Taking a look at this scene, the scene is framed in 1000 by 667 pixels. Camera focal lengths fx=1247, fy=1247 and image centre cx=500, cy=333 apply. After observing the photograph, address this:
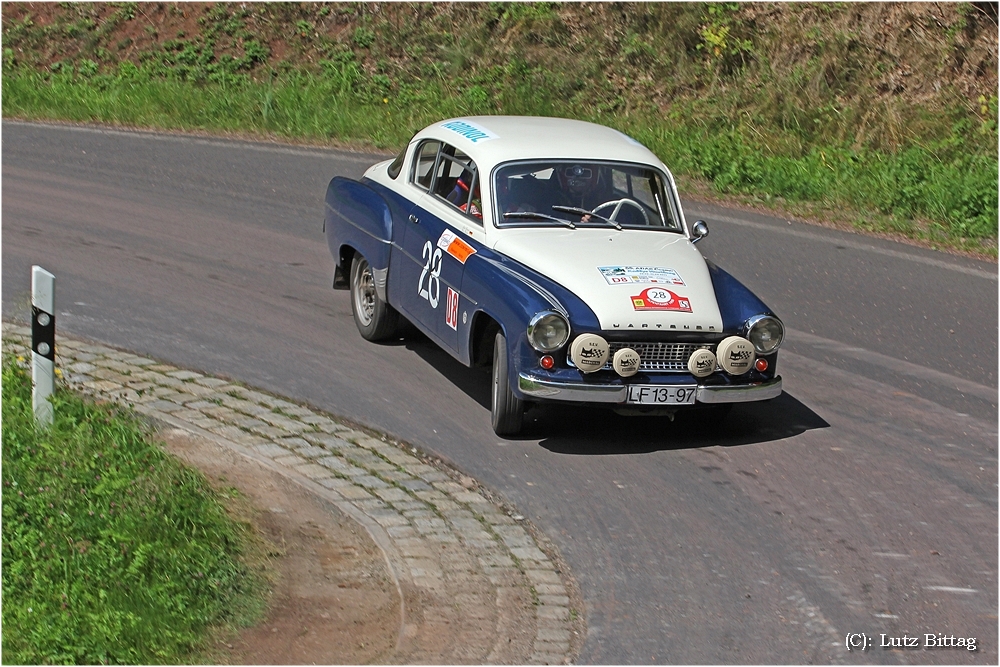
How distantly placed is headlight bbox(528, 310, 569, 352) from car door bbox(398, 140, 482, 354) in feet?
3.03

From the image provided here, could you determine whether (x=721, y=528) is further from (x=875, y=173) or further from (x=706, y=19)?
(x=706, y=19)

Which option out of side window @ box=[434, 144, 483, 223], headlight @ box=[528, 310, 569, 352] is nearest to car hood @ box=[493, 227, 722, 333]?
headlight @ box=[528, 310, 569, 352]

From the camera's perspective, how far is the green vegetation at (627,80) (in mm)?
15688

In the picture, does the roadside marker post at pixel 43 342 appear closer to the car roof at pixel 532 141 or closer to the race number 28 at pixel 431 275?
the race number 28 at pixel 431 275

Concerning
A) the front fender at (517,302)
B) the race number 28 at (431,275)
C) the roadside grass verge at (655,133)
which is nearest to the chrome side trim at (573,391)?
the front fender at (517,302)

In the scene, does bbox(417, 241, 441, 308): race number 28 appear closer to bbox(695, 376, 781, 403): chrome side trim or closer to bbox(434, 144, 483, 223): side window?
bbox(434, 144, 483, 223): side window

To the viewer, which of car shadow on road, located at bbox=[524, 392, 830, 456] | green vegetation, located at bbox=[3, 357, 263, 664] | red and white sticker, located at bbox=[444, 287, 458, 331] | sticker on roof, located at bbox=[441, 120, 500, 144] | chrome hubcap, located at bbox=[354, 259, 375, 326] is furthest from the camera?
chrome hubcap, located at bbox=[354, 259, 375, 326]

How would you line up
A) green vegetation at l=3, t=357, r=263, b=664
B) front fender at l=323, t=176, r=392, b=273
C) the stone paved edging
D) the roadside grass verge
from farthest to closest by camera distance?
1. the roadside grass verge
2. front fender at l=323, t=176, r=392, b=273
3. the stone paved edging
4. green vegetation at l=3, t=357, r=263, b=664

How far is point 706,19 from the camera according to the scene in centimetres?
→ 1977

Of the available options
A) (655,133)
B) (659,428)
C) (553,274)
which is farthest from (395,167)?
(655,133)

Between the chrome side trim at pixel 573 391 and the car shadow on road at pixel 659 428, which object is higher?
the chrome side trim at pixel 573 391

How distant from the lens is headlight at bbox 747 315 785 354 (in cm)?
789

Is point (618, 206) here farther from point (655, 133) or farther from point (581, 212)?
point (655, 133)

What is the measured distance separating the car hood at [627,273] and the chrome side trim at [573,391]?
371 mm
